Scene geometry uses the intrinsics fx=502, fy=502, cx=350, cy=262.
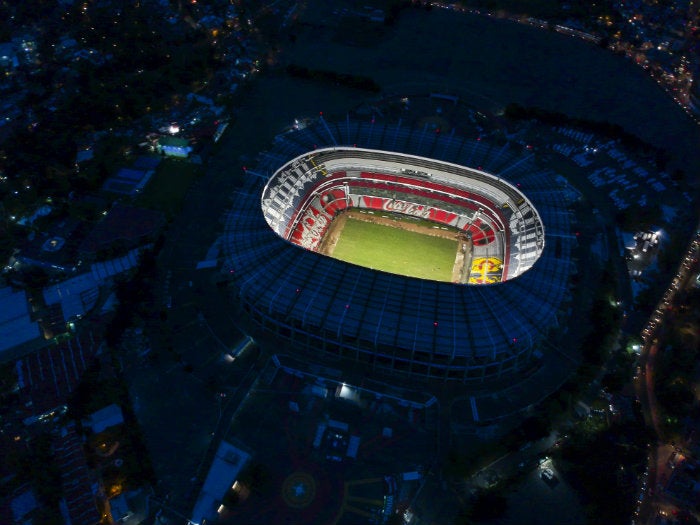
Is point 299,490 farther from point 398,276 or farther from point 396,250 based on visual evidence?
point 396,250

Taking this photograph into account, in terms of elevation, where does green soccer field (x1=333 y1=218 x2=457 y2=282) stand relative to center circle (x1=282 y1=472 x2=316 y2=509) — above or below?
above

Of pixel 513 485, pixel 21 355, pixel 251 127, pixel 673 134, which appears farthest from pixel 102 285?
pixel 673 134

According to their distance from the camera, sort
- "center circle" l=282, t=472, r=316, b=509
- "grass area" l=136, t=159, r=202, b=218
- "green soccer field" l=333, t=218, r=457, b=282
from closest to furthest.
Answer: "center circle" l=282, t=472, r=316, b=509 < "green soccer field" l=333, t=218, r=457, b=282 < "grass area" l=136, t=159, r=202, b=218

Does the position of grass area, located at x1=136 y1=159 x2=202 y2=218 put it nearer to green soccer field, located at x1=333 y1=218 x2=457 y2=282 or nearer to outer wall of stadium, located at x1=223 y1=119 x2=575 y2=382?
outer wall of stadium, located at x1=223 y1=119 x2=575 y2=382

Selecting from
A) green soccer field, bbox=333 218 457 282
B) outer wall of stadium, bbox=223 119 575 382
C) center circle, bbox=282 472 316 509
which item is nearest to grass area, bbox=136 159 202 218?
outer wall of stadium, bbox=223 119 575 382

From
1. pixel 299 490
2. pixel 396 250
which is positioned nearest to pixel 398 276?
pixel 396 250

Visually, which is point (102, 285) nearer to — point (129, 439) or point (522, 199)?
point (129, 439)
